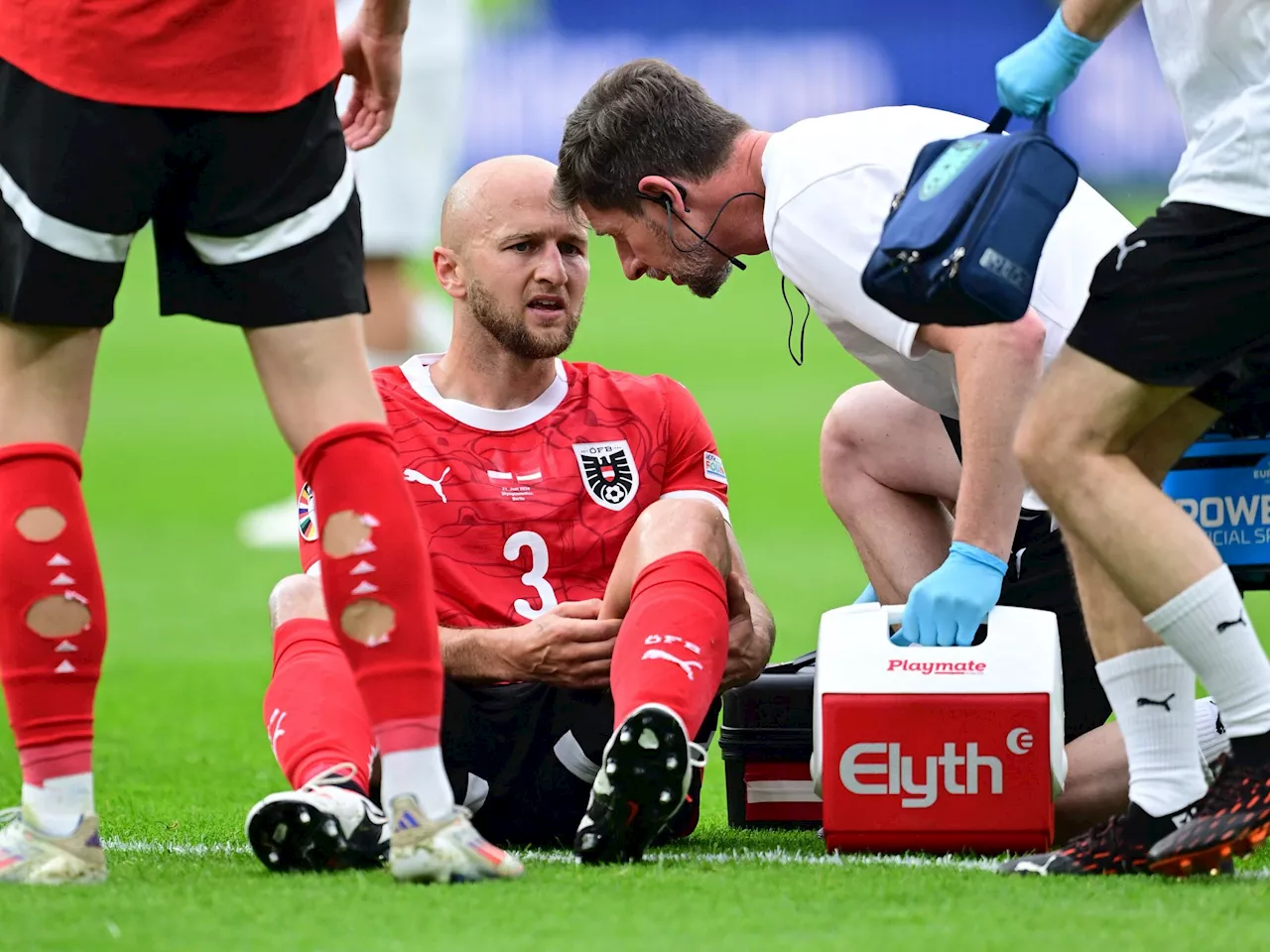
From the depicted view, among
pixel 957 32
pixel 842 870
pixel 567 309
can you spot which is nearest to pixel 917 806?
pixel 842 870

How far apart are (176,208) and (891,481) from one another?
1.58 meters

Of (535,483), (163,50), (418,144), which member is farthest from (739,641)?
(418,144)

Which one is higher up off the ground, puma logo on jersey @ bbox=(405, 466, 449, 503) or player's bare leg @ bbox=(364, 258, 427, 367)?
puma logo on jersey @ bbox=(405, 466, 449, 503)

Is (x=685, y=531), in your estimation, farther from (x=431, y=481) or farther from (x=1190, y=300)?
(x=1190, y=300)

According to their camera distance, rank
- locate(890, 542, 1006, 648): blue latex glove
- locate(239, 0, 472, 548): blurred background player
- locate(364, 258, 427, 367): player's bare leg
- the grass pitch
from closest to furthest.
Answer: the grass pitch < locate(890, 542, 1006, 648): blue latex glove < locate(364, 258, 427, 367): player's bare leg < locate(239, 0, 472, 548): blurred background player

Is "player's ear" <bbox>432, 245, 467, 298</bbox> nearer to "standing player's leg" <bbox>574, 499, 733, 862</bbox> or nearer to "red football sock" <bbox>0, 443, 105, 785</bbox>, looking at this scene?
"standing player's leg" <bbox>574, 499, 733, 862</bbox>

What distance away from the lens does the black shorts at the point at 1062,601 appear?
3607 millimetres

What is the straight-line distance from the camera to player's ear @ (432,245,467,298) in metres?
3.84

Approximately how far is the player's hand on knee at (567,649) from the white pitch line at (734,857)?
29 centimetres

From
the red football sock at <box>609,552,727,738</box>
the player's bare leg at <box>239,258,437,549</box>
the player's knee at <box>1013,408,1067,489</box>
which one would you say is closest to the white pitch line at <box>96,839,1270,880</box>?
the red football sock at <box>609,552,727,738</box>

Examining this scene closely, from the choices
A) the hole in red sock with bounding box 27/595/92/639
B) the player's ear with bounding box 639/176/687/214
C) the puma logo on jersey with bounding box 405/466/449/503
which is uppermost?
the player's ear with bounding box 639/176/687/214

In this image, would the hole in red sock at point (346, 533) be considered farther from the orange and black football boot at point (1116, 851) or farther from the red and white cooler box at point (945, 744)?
the orange and black football boot at point (1116, 851)

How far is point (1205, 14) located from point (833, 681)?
1134 mm

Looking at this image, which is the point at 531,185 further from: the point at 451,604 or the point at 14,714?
the point at 14,714
